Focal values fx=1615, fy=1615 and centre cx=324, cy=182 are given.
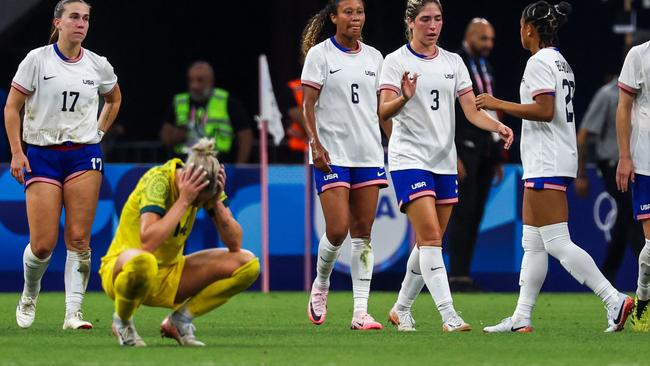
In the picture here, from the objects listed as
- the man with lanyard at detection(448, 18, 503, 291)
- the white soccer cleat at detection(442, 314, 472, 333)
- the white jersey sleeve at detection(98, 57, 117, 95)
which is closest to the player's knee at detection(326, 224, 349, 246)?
the white soccer cleat at detection(442, 314, 472, 333)

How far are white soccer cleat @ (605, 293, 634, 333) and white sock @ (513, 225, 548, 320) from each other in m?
0.50

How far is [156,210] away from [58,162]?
241cm

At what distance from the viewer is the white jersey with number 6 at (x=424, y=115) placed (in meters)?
10.4

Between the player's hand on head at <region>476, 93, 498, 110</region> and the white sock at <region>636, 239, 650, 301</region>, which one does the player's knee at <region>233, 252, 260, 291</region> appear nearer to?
the player's hand on head at <region>476, 93, 498, 110</region>

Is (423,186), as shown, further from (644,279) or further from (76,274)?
(76,274)

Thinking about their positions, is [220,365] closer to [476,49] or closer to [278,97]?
[476,49]

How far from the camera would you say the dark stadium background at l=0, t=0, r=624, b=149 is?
1989cm

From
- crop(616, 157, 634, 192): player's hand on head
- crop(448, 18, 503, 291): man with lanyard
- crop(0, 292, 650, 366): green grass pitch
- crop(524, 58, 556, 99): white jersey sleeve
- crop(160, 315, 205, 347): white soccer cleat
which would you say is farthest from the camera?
crop(448, 18, 503, 291): man with lanyard

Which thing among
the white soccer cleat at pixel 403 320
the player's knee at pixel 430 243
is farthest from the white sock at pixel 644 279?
the white soccer cleat at pixel 403 320

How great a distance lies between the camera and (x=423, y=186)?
10297 mm

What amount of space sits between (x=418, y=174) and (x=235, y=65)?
1218 cm

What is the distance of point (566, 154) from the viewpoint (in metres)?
10.2

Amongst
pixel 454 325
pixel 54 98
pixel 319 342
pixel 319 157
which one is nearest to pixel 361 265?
pixel 319 157

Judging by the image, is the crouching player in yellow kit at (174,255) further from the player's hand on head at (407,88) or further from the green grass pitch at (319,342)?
the player's hand on head at (407,88)
